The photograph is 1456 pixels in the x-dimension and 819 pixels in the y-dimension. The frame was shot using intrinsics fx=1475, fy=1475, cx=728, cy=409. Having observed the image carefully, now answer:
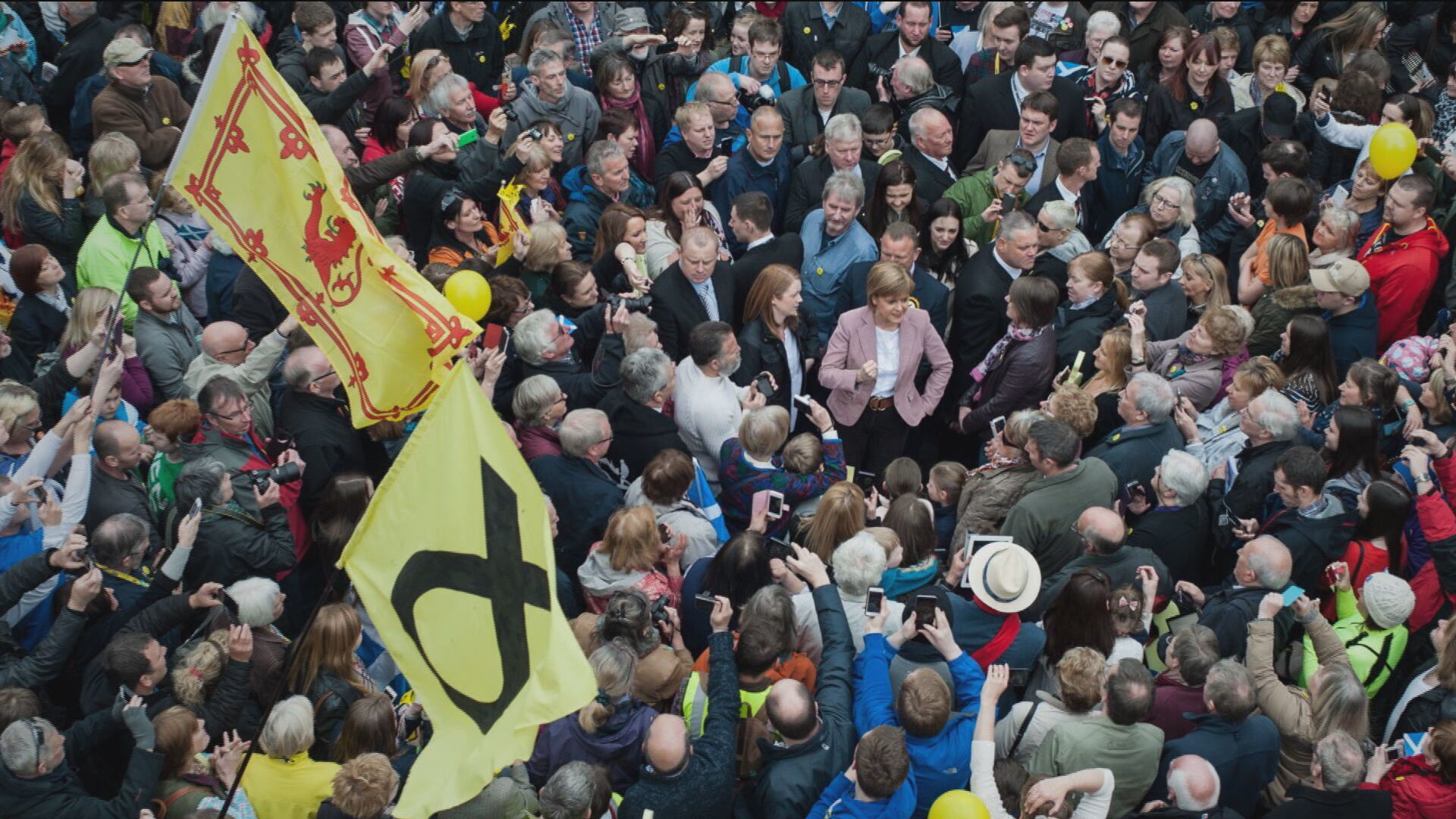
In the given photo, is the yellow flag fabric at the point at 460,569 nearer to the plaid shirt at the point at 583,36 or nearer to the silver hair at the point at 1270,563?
the silver hair at the point at 1270,563

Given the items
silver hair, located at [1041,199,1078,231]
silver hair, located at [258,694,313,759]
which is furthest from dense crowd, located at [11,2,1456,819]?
silver hair, located at [1041,199,1078,231]

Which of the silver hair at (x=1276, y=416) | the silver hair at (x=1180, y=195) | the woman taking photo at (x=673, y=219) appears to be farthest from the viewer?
the silver hair at (x=1180, y=195)

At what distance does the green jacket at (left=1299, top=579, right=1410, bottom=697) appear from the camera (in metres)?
6.80

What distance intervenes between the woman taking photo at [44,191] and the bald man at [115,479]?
2458mm

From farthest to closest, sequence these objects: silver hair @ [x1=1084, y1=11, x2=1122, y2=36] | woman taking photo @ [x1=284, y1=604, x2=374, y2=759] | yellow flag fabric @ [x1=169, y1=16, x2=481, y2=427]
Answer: silver hair @ [x1=1084, y1=11, x2=1122, y2=36] < woman taking photo @ [x1=284, y1=604, x2=374, y2=759] < yellow flag fabric @ [x1=169, y1=16, x2=481, y2=427]

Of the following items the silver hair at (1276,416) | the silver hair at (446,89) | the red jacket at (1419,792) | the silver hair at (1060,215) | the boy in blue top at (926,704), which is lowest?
the red jacket at (1419,792)

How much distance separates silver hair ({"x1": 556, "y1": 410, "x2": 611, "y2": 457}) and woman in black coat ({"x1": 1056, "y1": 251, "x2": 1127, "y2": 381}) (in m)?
2.97

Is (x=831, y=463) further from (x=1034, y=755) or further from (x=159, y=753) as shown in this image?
(x=159, y=753)

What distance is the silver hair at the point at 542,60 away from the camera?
32.9ft

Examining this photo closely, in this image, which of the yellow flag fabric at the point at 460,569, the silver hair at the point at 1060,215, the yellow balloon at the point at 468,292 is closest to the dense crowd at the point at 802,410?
the silver hair at the point at 1060,215

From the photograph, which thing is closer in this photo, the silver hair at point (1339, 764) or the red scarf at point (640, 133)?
the silver hair at point (1339, 764)

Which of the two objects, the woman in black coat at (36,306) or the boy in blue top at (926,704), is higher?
the woman in black coat at (36,306)

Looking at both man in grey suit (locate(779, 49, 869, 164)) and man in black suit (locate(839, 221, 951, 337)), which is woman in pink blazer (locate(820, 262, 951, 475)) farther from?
man in grey suit (locate(779, 49, 869, 164))

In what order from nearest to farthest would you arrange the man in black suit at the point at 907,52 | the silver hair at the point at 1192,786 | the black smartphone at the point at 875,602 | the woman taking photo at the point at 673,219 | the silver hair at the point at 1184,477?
the silver hair at the point at 1192,786 → the black smartphone at the point at 875,602 → the silver hair at the point at 1184,477 → the woman taking photo at the point at 673,219 → the man in black suit at the point at 907,52
